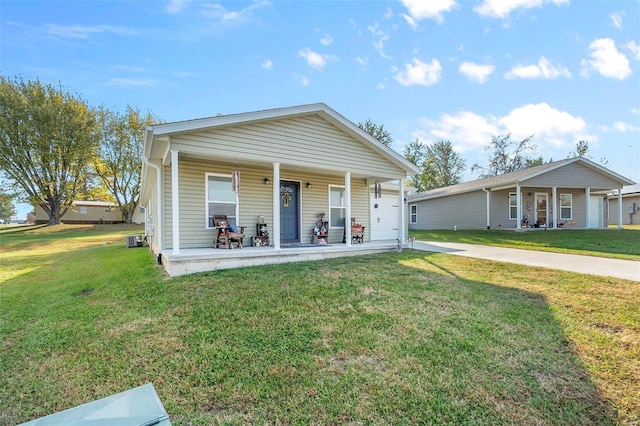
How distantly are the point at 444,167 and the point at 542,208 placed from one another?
20.3m

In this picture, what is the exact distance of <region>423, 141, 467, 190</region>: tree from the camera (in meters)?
37.1

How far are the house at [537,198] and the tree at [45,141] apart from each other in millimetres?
27243

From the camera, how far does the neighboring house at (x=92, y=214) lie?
30797mm

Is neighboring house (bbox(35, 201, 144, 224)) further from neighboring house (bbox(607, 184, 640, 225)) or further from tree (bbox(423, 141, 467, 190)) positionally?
neighboring house (bbox(607, 184, 640, 225))

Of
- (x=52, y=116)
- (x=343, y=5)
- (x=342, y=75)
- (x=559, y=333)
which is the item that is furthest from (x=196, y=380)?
(x=52, y=116)

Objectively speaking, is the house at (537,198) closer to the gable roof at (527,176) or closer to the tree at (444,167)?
the gable roof at (527,176)

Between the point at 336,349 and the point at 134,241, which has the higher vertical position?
the point at 134,241

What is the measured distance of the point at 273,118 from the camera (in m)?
7.36

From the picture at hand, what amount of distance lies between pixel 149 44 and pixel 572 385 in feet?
44.1

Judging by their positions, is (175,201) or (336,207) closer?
(175,201)

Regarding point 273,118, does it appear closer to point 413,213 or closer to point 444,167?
point 413,213

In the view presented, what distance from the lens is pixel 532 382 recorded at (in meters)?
2.74

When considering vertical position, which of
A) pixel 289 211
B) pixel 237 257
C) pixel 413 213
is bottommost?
pixel 237 257

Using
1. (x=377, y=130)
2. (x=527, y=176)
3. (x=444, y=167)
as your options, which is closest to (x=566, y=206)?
(x=527, y=176)
